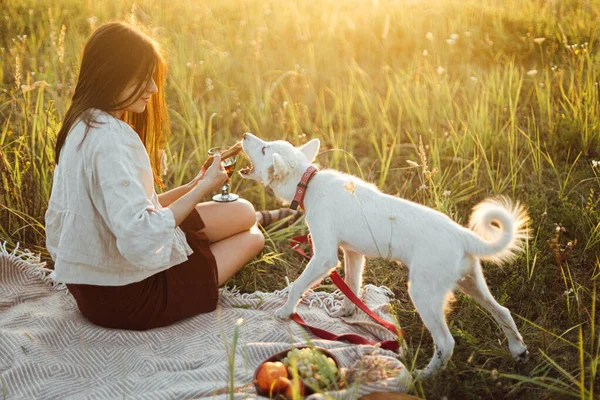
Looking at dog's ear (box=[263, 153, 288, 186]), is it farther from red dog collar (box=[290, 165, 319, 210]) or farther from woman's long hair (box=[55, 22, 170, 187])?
woman's long hair (box=[55, 22, 170, 187])

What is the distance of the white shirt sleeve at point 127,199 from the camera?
114 inches

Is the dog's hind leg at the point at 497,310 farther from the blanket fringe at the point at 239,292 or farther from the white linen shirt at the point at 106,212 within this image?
the white linen shirt at the point at 106,212

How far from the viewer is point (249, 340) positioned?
344cm

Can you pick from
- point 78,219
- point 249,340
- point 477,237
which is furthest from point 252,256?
point 477,237

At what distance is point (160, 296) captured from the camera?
346cm

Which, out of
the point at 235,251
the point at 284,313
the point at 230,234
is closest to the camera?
the point at 284,313

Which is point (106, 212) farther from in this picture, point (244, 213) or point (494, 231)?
point (494, 231)

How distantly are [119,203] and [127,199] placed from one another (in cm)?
4

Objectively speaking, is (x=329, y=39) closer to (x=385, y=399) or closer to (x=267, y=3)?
(x=267, y=3)

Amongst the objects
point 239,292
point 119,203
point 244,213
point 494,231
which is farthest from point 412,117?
point 119,203

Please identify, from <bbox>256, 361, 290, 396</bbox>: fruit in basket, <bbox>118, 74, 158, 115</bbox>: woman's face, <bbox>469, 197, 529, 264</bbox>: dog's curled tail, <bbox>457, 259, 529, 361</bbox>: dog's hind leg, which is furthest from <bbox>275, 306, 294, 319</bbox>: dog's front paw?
<bbox>118, 74, 158, 115</bbox>: woman's face

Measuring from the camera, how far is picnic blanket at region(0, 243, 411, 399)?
2914 millimetres

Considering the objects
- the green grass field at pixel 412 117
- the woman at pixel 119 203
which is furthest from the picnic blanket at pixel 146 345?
the green grass field at pixel 412 117

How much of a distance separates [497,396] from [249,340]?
4.42 feet
